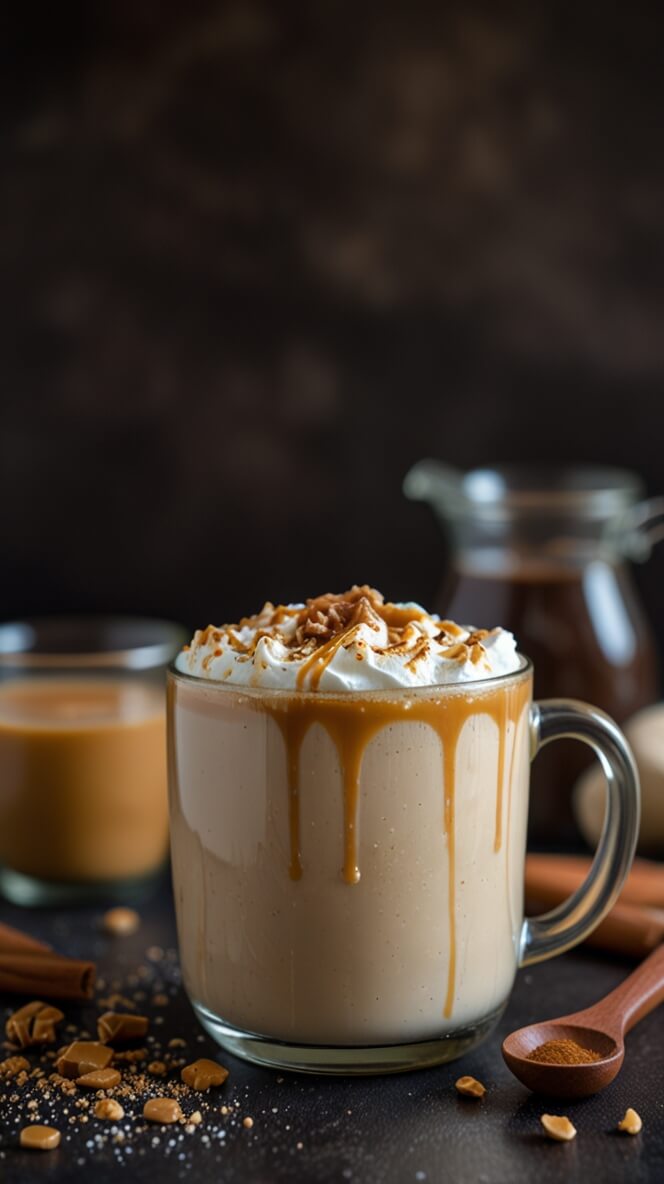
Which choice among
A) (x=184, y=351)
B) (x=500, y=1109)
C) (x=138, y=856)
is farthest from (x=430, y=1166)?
(x=184, y=351)

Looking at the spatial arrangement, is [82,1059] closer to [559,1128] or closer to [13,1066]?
[13,1066]

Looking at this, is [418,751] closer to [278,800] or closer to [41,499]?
[278,800]

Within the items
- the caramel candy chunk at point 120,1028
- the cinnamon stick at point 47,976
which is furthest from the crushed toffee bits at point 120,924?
the caramel candy chunk at point 120,1028

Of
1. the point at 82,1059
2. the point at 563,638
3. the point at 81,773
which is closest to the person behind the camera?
the point at 82,1059

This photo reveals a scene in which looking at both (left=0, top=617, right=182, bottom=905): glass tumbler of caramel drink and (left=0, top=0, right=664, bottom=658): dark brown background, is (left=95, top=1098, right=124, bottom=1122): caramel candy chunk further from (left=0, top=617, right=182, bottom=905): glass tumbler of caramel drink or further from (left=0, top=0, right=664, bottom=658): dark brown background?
A: (left=0, top=0, right=664, bottom=658): dark brown background

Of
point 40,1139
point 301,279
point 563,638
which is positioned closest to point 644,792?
point 563,638

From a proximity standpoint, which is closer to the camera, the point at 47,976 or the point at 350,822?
the point at 350,822

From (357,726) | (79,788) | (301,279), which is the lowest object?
(79,788)
